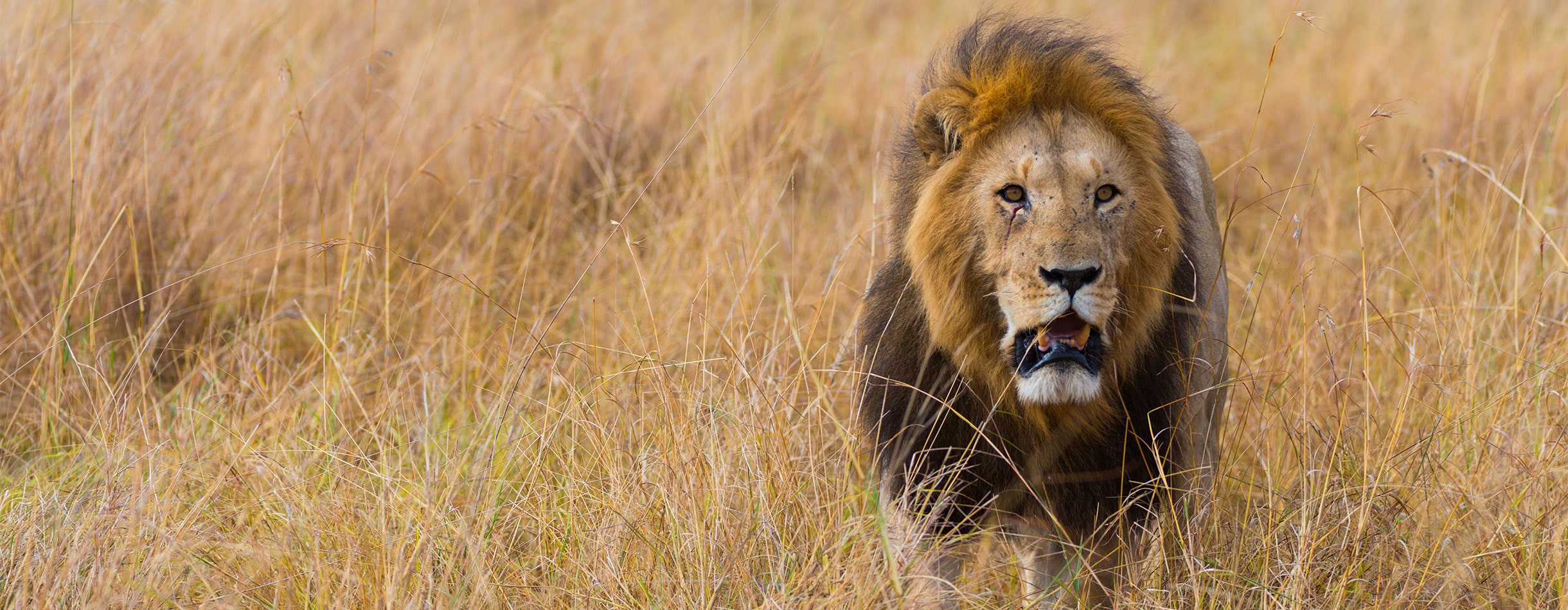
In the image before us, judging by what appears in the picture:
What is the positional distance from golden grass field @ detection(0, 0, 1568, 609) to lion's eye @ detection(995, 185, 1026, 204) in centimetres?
59

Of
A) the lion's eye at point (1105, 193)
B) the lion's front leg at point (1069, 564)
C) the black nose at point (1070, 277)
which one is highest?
the lion's eye at point (1105, 193)

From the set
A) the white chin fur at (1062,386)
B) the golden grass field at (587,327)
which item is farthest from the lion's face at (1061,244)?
the golden grass field at (587,327)

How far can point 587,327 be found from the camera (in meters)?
4.21

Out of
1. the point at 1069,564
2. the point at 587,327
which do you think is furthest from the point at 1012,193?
the point at 587,327

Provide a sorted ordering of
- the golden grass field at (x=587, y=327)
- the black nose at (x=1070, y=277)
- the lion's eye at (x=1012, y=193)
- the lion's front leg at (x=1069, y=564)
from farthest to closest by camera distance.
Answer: the lion's front leg at (x=1069, y=564), the golden grass field at (x=587, y=327), the lion's eye at (x=1012, y=193), the black nose at (x=1070, y=277)

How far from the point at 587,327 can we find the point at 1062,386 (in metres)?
2.22

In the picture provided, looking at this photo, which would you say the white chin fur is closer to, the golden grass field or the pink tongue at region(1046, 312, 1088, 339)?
the pink tongue at region(1046, 312, 1088, 339)

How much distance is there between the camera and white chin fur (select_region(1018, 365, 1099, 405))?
7.61ft

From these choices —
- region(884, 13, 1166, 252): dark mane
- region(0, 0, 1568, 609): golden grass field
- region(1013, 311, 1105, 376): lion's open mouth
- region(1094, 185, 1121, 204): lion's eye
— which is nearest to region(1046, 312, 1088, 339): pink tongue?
region(1013, 311, 1105, 376): lion's open mouth

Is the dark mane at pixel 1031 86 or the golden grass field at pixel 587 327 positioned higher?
the dark mane at pixel 1031 86

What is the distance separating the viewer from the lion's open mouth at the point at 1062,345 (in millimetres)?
2336

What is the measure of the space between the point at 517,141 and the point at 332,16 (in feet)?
7.05

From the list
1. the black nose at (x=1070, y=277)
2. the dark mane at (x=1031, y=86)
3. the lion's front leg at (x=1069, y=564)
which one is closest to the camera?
the black nose at (x=1070, y=277)

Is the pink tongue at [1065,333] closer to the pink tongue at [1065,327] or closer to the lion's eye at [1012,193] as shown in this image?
the pink tongue at [1065,327]
